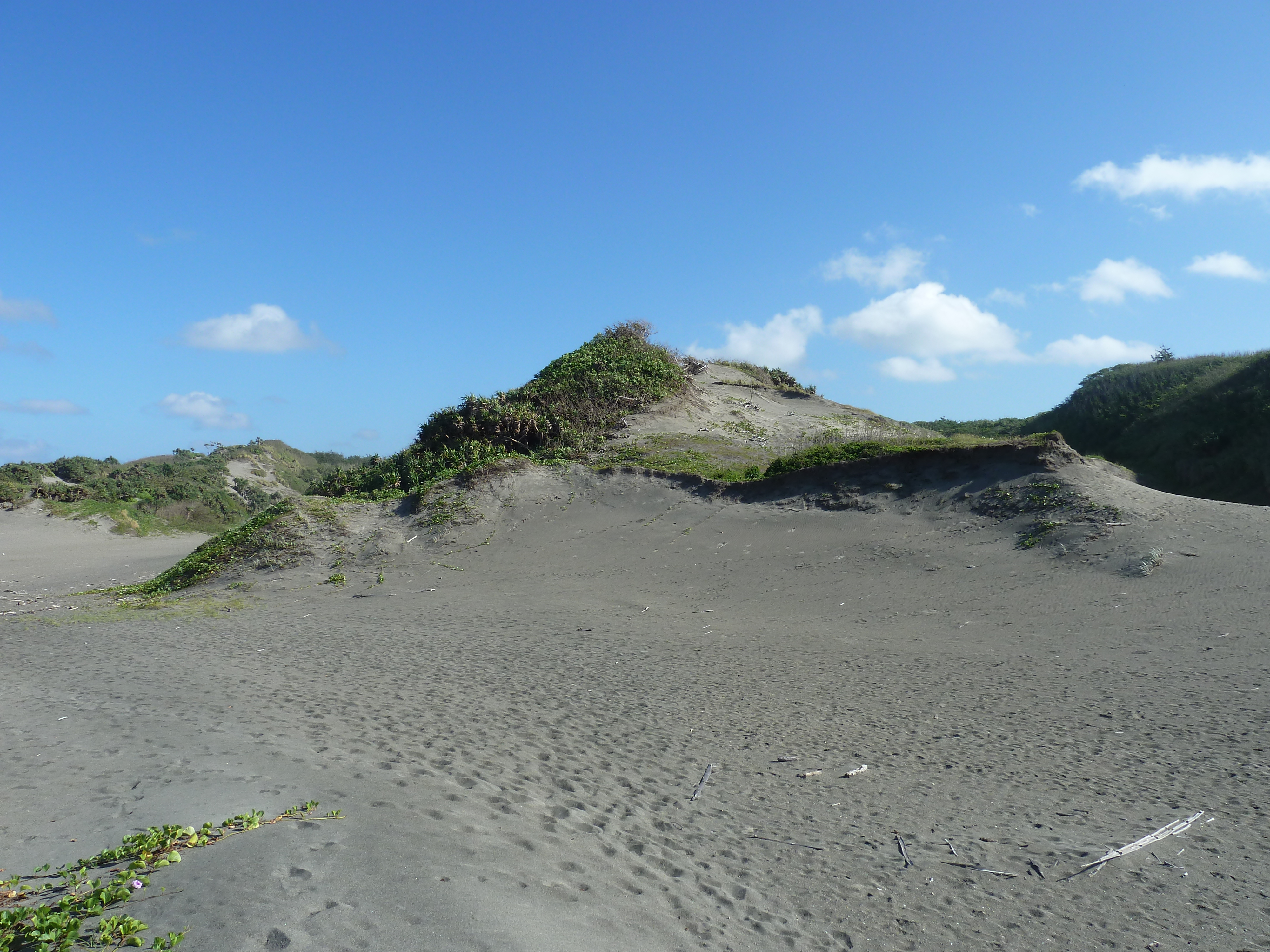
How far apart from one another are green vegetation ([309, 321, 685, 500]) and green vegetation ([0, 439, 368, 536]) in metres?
3.41

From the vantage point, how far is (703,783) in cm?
549

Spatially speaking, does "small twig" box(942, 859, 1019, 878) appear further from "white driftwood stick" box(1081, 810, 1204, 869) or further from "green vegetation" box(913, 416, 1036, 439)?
"green vegetation" box(913, 416, 1036, 439)

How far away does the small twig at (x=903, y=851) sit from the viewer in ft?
14.4

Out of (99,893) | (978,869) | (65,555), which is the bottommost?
(978,869)

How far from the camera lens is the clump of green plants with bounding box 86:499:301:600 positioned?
16016 millimetres

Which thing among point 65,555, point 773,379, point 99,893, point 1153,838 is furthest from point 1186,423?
point 65,555

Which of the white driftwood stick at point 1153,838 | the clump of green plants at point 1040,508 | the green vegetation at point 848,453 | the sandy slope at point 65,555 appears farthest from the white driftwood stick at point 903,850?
the sandy slope at point 65,555

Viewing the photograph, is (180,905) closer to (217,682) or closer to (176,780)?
(176,780)

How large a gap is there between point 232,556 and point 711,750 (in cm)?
1386

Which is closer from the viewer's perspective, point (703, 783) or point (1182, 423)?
point (703, 783)

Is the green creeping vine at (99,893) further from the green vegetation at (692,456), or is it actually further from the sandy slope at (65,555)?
the green vegetation at (692,456)

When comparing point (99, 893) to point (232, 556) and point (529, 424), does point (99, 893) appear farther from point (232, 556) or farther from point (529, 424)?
point (529, 424)

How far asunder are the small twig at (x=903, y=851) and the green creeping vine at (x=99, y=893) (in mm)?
3392

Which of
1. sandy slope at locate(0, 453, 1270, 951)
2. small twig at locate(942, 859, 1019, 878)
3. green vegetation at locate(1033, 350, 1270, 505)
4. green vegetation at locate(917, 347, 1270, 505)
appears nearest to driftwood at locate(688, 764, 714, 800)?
sandy slope at locate(0, 453, 1270, 951)
